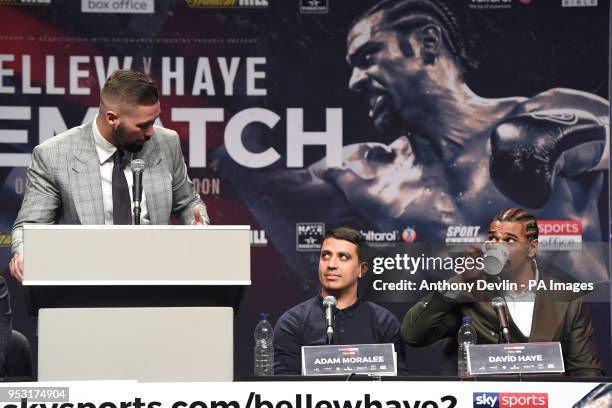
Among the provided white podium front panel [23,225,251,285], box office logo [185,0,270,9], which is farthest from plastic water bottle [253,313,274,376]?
box office logo [185,0,270,9]

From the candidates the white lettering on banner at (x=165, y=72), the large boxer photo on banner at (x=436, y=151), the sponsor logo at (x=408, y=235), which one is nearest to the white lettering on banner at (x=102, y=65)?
the white lettering on banner at (x=165, y=72)

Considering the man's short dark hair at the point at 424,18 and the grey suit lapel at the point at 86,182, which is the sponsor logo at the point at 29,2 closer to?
the man's short dark hair at the point at 424,18

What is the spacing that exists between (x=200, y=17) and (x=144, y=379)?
12.5ft

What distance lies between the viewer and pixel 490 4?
256 inches

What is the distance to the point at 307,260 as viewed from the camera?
21.2ft

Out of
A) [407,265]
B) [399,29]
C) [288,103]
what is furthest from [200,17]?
[407,265]

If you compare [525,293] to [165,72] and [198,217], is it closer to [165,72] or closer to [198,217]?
[198,217]

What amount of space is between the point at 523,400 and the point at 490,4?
12.1 ft

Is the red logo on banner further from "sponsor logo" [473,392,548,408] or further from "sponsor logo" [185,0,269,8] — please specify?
"sponsor logo" [185,0,269,8]

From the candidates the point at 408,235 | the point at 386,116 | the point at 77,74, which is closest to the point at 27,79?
the point at 77,74

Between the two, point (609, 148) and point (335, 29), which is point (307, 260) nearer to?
point (335, 29)

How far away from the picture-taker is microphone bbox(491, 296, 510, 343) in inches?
152

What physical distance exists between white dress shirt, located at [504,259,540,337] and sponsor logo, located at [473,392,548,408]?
33.0 inches

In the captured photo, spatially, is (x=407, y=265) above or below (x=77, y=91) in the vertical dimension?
below
